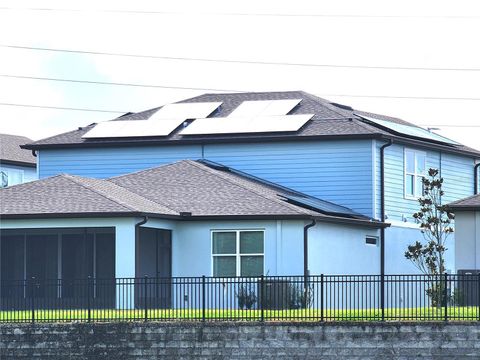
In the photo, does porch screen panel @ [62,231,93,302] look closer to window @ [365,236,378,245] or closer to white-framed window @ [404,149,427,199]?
window @ [365,236,378,245]

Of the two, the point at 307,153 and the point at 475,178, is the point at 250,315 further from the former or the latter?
the point at 475,178

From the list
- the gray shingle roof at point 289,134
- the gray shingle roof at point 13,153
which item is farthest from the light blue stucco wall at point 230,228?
the gray shingle roof at point 13,153

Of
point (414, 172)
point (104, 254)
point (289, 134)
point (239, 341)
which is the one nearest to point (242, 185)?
point (289, 134)

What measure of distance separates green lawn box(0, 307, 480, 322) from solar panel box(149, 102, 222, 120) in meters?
17.9

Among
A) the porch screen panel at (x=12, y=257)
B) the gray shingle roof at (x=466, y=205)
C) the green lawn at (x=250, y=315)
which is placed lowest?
the green lawn at (x=250, y=315)

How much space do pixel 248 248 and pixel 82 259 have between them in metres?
4.97

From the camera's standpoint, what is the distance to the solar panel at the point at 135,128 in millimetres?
54875

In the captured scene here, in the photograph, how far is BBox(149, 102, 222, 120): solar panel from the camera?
2215 inches

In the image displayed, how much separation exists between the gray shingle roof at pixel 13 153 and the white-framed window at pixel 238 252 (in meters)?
28.6

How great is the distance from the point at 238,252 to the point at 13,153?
3334cm

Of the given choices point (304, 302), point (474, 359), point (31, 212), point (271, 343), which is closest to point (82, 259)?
point (31, 212)

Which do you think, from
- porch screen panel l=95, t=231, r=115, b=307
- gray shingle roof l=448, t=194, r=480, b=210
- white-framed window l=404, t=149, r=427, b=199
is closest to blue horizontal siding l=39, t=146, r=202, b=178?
white-framed window l=404, t=149, r=427, b=199

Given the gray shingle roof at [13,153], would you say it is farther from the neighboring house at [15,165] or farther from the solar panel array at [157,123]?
the solar panel array at [157,123]

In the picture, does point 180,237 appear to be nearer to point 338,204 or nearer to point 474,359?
point 338,204
